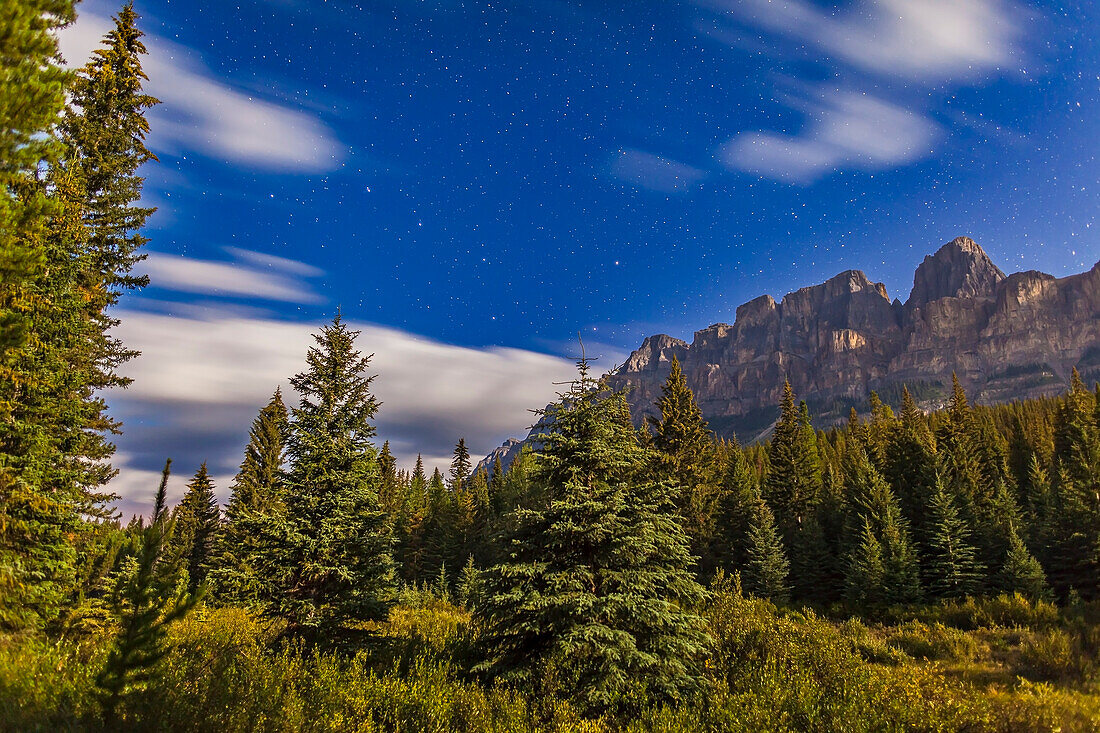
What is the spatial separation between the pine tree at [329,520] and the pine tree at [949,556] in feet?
109

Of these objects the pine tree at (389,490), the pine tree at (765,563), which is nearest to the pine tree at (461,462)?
the pine tree at (389,490)

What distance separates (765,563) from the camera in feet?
114

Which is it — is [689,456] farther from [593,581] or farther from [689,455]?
[593,581]

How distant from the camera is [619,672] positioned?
8.59 meters

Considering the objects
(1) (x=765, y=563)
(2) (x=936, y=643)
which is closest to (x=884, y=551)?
(1) (x=765, y=563)

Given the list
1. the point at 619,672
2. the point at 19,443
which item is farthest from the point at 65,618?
the point at 619,672

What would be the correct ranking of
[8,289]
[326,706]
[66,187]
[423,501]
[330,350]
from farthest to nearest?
[423,501] → [330,350] → [66,187] → [8,289] → [326,706]

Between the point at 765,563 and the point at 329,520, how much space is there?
31.2 metres

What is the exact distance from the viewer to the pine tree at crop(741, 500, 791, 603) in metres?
34.5

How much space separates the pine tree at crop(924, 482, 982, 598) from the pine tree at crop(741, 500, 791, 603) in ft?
27.7

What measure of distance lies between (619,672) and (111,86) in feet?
73.0

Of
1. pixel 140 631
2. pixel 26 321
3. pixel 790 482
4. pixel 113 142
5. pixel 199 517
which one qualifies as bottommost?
pixel 199 517

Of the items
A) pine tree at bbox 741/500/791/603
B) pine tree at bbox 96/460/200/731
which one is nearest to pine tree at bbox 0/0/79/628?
pine tree at bbox 96/460/200/731

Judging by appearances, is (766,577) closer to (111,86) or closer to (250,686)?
(250,686)
